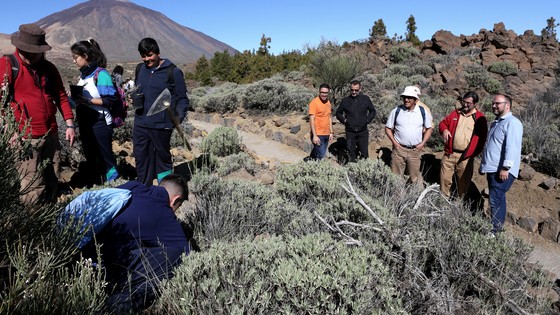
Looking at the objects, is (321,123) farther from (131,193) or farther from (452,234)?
(131,193)

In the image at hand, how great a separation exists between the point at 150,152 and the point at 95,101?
0.74 meters

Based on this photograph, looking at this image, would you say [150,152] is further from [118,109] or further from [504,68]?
[504,68]

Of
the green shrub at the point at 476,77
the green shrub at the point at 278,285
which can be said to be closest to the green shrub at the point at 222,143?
the green shrub at the point at 278,285

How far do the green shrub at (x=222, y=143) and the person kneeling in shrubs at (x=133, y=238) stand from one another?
465 cm

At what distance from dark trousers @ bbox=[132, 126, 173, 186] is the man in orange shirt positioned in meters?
2.62

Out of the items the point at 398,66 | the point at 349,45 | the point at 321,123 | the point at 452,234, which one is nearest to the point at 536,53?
the point at 398,66

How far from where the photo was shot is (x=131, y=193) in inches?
108

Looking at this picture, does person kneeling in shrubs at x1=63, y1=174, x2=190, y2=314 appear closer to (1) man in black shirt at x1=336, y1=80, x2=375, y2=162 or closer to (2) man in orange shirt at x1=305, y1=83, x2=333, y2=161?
(2) man in orange shirt at x1=305, y1=83, x2=333, y2=161

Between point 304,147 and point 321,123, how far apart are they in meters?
2.80

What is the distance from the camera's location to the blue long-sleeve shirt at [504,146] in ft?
13.8

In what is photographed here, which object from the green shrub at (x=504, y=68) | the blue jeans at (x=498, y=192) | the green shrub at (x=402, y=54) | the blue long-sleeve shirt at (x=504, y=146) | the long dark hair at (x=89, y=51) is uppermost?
the green shrub at (x=402, y=54)

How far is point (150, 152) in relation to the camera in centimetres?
429

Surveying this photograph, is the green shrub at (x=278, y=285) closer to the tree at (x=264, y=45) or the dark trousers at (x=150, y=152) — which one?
the dark trousers at (x=150, y=152)

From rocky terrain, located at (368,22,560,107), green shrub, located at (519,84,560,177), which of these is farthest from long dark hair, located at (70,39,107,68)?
rocky terrain, located at (368,22,560,107)
